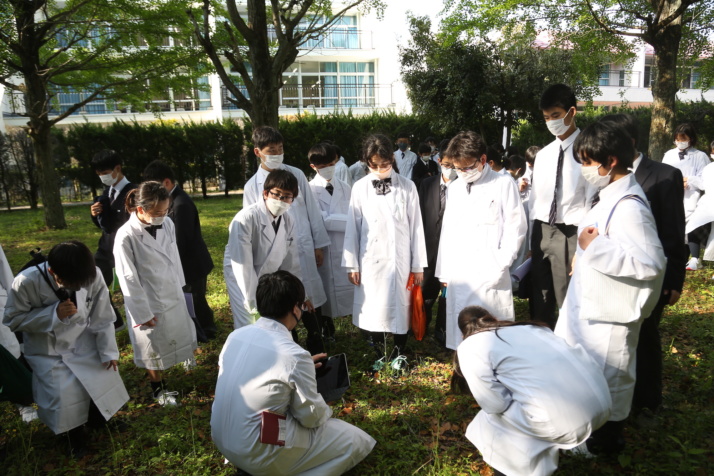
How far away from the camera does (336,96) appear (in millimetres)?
28750

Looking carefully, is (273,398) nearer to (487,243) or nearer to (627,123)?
(487,243)

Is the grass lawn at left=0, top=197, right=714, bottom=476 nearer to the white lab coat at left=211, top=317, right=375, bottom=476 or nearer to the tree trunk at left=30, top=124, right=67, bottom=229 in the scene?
the white lab coat at left=211, top=317, right=375, bottom=476

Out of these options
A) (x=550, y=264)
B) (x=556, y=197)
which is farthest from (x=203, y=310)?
(x=556, y=197)

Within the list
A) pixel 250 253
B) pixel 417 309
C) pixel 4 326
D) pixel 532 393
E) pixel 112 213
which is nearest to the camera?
pixel 532 393

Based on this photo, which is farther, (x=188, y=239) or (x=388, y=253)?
(x=188, y=239)

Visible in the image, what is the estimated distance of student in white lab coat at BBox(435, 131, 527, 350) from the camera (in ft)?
12.3

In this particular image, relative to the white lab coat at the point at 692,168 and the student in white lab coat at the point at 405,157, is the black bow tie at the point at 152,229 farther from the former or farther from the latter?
the white lab coat at the point at 692,168

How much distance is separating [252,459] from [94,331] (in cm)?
156

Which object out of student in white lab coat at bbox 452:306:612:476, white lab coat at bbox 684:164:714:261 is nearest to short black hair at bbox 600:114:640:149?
student in white lab coat at bbox 452:306:612:476

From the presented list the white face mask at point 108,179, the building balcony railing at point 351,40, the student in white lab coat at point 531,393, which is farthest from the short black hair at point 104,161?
the building balcony railing at point 351,40

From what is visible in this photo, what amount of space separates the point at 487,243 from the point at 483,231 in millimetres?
97

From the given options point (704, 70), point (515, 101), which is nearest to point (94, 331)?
point (515, 101)

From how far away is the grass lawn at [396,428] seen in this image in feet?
9.75

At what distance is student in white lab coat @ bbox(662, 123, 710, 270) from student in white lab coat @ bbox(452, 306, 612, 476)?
5267mm
